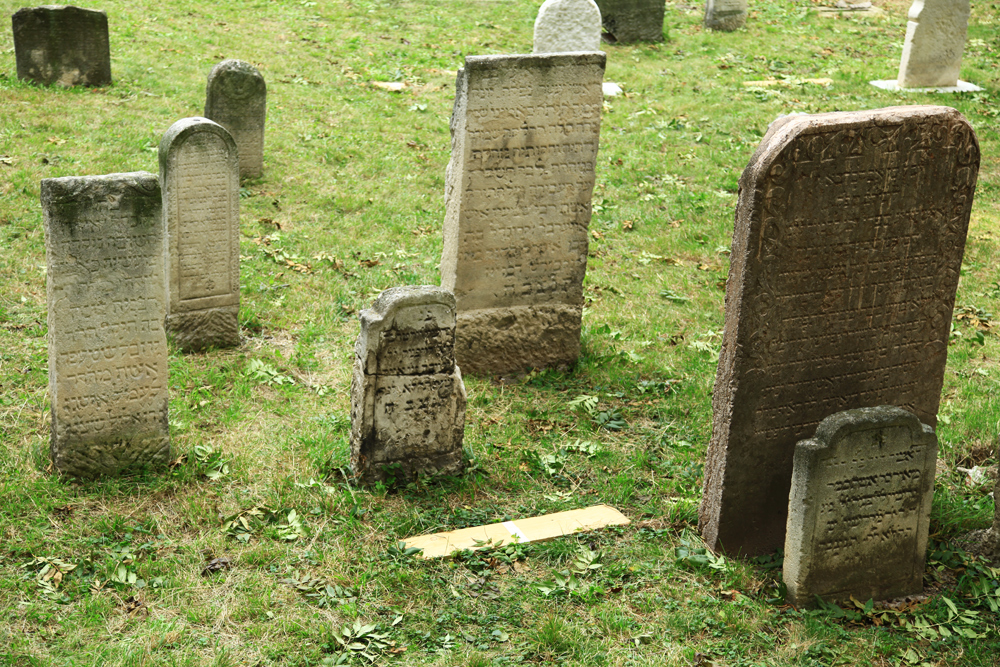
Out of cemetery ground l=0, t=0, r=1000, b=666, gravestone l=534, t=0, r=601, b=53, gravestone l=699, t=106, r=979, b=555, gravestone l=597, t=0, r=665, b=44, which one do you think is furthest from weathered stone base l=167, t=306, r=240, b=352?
gravestone l=597, t=0, r=665, b=44

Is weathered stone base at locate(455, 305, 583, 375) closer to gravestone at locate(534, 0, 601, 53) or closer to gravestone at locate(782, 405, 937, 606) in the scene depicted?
gravestone at locate(782, 405, 937, 606)

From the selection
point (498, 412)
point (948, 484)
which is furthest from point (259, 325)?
point (948, 484)

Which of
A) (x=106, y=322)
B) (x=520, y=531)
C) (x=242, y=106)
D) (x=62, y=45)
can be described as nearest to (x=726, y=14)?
(x=242, y=106)

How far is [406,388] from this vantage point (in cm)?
575

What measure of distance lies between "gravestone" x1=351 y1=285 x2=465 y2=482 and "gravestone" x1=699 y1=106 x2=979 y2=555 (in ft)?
5.23

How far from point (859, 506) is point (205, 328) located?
495cm

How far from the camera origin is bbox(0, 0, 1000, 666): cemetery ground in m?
4.66

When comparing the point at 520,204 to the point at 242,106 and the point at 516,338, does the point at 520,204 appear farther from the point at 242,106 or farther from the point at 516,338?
the point at 242,106

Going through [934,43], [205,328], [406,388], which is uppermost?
[934,43]

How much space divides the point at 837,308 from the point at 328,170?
295 inches

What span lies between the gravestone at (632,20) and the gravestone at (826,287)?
12119mm

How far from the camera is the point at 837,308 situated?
5121mm

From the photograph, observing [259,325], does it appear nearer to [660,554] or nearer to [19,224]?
[19,224]

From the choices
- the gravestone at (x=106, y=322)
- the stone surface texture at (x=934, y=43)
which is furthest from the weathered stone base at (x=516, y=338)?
the stone surface texture at (x=934, y=43)
